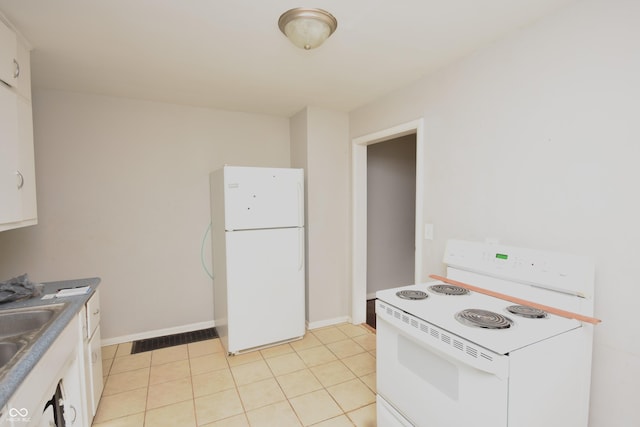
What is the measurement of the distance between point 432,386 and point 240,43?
206cm

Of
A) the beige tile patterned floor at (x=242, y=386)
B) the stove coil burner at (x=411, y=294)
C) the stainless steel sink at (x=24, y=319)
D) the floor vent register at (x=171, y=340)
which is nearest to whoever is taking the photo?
the stainless steel sink at (x=24, y=319)

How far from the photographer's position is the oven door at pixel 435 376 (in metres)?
A: 1.06

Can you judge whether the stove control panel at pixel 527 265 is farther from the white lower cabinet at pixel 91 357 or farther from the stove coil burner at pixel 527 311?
the white lower cabinet at pixel 91 357

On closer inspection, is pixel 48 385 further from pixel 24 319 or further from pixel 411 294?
pixel 411 294

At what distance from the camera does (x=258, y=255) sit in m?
2.63

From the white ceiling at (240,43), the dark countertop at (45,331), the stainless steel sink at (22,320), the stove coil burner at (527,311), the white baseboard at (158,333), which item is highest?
the white ceiling at (240,43)

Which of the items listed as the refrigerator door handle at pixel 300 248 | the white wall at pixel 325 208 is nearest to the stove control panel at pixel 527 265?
the refrigerator door handle at pixel 300 248

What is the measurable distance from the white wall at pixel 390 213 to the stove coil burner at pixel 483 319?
2.60m

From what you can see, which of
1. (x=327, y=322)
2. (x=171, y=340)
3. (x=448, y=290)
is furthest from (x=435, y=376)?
(x=171, y=340)

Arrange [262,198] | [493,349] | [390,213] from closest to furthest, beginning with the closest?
[493,349] < [262,198] < [390,213]

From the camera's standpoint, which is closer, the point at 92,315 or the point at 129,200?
the point at 92,315

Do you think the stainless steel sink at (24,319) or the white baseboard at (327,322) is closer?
the stainless steel sink at (24,319)

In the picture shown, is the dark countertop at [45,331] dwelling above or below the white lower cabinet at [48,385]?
above

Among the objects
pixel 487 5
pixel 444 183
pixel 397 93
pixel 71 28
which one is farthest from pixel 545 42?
pixel 71 28
